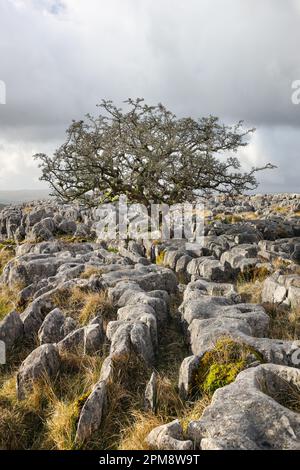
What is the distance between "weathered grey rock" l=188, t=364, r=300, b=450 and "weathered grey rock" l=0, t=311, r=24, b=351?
26.0 ft

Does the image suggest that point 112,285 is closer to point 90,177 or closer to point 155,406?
point 155,406

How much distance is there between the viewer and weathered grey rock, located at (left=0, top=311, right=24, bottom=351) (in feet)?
40.7

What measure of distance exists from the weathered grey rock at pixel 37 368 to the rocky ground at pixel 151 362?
28 millimetres

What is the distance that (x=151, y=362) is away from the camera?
399 inches

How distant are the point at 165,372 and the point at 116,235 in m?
22.7

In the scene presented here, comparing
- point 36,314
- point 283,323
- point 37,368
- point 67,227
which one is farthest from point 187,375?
point 67,227

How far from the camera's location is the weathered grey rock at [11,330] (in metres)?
12.4


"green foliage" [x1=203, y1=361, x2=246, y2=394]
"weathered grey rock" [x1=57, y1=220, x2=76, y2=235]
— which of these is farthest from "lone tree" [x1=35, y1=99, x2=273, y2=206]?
"green foliage" [x1=203, y1=361, x2=246, y2=394]

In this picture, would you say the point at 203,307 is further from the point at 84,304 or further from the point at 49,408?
the point at 49,408

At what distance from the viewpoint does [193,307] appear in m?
11.9

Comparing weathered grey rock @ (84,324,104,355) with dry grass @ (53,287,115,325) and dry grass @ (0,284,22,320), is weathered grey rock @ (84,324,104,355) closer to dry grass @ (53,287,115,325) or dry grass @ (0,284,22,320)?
dry grass @ (53,287,115,325)

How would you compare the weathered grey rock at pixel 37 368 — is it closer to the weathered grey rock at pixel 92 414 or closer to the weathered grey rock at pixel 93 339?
the weathered grey rock at pixel 93 339
